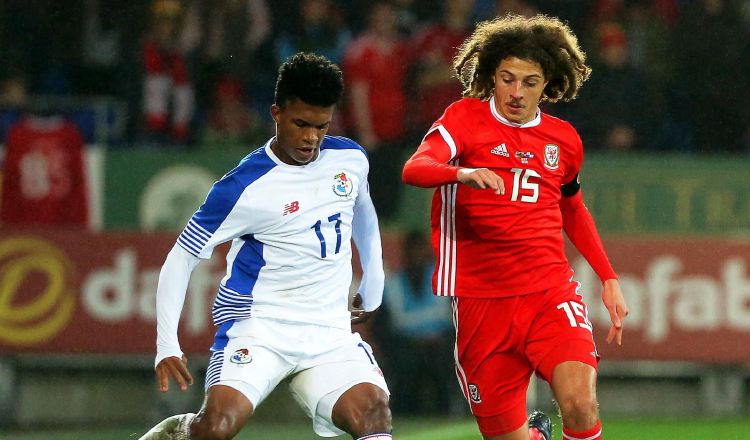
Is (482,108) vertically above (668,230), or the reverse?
(482,108)

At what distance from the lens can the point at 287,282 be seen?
18.7 feet

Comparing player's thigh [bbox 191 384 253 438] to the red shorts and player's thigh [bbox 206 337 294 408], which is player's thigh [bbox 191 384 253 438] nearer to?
player's thigh [bbox 206 337 294 408]

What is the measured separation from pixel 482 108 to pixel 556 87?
0.43 m

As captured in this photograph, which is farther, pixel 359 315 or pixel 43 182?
pixel 43 182

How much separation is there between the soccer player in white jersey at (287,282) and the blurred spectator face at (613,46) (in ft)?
20.5

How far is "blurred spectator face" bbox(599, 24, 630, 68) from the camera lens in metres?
11.7

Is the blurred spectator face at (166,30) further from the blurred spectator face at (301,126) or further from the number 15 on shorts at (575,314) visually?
the number 15 on shorts at (575,314)

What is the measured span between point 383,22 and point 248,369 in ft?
21.1

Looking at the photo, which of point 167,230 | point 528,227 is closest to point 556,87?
point 528,227

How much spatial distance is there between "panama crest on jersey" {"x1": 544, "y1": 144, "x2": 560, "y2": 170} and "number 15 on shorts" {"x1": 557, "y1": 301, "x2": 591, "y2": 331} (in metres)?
0.57

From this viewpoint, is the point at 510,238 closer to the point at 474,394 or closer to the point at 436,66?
the point at 474,394

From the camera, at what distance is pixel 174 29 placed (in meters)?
12.0

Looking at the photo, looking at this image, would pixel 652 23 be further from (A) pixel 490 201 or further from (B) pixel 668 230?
(A) pixel 490 201

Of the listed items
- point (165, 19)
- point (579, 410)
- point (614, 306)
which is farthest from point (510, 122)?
point (165, 19)
